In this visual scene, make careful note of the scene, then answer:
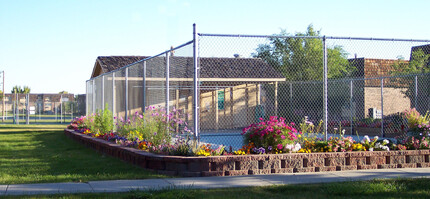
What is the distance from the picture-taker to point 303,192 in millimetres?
7145

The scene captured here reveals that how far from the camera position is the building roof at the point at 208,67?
1166 cm

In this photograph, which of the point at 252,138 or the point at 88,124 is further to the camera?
the point at 88,124

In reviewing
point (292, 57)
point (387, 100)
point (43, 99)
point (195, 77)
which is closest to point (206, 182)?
point (195, 77)

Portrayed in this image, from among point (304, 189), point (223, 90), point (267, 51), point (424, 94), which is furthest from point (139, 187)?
point (424, 94)

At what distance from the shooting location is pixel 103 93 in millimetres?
17578

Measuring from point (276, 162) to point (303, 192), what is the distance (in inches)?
83.0

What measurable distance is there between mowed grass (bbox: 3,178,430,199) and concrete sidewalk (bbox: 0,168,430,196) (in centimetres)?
38

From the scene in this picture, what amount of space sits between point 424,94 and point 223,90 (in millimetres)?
8511

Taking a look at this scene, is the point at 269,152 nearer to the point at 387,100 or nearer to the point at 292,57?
the point at 292,57

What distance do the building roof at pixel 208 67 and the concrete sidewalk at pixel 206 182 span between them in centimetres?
340

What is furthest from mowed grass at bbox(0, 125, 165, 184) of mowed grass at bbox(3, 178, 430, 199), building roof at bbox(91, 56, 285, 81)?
building roof at bbox(91, 56, 285, 81)

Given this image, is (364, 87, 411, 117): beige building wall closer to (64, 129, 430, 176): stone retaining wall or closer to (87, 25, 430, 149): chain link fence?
(87, 25, 430, 149): chain link fence

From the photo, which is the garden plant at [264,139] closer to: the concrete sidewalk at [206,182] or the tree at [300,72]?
the concrete sidewalk at [206,182]

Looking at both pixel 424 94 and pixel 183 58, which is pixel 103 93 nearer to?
pixel 183 58
